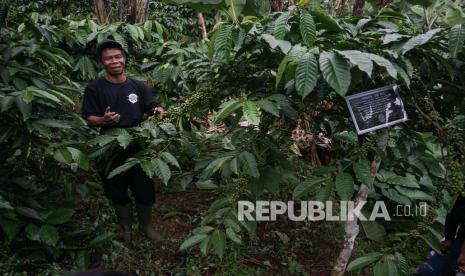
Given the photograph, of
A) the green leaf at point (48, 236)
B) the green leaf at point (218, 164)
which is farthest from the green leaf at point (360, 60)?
the green leaf at point (48, 236)

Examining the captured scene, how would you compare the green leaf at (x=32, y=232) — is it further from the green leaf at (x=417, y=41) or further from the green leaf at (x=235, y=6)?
the green leaf at (x=417, y=41)

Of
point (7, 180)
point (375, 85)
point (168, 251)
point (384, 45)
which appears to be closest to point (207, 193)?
point (168, 251)

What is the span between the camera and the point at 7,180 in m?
2.34

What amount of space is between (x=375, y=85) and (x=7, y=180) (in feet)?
6.07

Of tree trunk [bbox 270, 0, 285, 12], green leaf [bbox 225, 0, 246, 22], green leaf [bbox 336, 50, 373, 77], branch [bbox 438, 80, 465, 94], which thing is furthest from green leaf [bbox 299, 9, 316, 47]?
tree trunk [bbox 270, 0, 285, 12]

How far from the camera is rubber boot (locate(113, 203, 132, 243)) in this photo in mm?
→ 2664

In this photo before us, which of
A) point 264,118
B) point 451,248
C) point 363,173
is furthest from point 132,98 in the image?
point 451,248

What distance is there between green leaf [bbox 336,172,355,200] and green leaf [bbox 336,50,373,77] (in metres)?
0.48

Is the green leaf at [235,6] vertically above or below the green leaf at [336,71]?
above

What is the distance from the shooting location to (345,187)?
161 cm

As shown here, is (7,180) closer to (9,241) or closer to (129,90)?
(9,241)

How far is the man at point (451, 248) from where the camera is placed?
1.99m

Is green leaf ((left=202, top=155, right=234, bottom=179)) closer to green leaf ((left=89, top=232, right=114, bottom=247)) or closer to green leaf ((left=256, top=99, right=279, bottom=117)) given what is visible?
green leaf ((left=256, top=99, right=279, bottom=117))

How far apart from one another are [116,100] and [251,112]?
3.85ft
